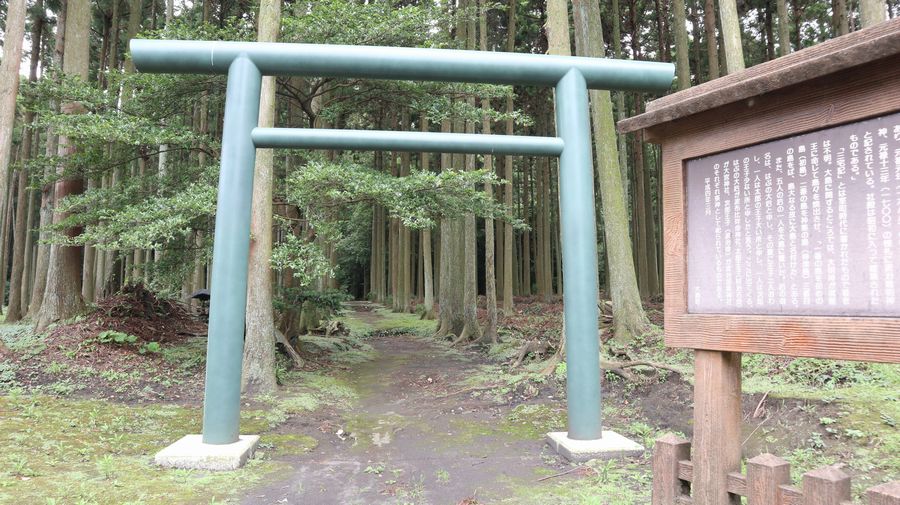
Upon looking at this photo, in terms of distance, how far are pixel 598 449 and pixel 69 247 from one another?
10009 millimetres

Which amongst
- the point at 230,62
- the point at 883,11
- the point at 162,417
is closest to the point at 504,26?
the point at 883,11

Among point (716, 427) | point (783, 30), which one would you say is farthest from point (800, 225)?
point (783, 30)

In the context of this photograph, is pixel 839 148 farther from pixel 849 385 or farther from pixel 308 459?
pixel 308 459

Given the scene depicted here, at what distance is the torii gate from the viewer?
448 cm

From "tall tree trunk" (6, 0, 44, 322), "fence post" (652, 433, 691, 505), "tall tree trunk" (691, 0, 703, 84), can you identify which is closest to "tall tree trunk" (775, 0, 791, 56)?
"tall tree trunk" (691, 0, 703, 84)

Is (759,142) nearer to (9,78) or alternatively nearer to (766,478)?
(766,478)

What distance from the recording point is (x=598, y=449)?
436cm

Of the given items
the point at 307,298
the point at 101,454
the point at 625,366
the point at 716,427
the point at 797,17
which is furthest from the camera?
the point at 797,17


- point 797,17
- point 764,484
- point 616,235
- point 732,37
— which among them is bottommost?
point 764,484

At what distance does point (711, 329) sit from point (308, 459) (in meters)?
3.63

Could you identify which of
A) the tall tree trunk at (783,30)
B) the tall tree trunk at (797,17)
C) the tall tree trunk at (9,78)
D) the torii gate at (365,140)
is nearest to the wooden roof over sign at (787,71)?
the torii gate at (365,140)

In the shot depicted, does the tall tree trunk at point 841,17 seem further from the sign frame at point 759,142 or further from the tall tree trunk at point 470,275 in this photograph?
the sign frame at point 759,142

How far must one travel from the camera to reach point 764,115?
266cm

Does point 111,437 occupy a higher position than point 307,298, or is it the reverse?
point 307,298
